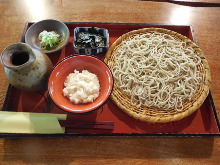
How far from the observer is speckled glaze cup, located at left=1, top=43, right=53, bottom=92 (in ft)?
5.45

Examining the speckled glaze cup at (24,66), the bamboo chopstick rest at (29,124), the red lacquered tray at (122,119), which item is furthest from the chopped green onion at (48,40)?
the bamboo chopstick rest at (29,124)

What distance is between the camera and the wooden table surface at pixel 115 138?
5.85 ft

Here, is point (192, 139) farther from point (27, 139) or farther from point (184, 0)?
point (184, 0)

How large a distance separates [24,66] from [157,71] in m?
1.24

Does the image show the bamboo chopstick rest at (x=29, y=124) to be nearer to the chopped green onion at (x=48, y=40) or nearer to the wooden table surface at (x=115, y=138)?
the wooden table surface at (x=115, y=138)

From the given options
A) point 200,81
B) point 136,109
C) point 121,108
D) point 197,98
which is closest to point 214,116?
point 197,98

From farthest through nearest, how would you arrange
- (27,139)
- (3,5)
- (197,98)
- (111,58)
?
(3,5) < (111,58) < (197,98) < (27,139)

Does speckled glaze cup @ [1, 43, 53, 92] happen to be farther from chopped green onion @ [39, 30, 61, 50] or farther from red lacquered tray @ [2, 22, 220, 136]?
chopped green onion @ [39, 30, 61, 50]

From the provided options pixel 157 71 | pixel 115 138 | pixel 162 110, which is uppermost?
pixel 157 71

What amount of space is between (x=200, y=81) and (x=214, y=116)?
36 cm

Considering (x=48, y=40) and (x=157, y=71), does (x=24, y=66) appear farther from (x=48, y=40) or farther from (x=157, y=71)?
(x=157, y=71)

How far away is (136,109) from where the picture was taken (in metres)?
1.94

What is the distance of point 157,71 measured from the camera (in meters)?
2.12

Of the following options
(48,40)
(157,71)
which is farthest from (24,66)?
(157,71)
